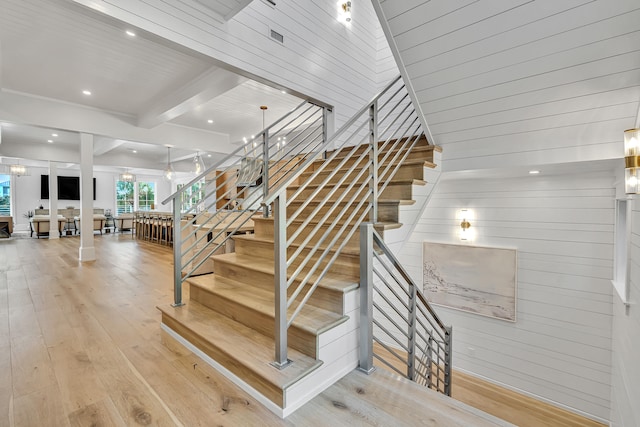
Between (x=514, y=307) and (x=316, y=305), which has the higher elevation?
(x=316, y=305)

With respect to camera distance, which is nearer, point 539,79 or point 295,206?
point 539,79

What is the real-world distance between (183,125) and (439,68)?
6.17 m

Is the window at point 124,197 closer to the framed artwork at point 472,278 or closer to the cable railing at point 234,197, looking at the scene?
the cable railing at point 234,197

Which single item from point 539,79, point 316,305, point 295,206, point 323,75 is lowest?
point 316,305

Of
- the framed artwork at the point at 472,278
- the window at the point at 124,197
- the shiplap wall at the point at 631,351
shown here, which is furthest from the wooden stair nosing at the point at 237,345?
the window at the point at 124,197

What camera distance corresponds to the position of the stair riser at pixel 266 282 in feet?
6.06

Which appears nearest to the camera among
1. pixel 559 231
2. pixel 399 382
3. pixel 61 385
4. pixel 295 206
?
pixel 61 385

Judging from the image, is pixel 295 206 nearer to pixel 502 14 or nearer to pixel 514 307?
pixel 502 14

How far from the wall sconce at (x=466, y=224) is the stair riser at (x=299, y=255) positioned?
2844 millimetres

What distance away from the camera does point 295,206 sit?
3.13 metres

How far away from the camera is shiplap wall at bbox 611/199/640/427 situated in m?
1.92

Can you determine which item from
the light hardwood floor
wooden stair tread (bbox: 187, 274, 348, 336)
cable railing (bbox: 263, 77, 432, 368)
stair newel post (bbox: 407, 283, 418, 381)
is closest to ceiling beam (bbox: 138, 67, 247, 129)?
cable railing (bbox: 263, 77, 432, 368)

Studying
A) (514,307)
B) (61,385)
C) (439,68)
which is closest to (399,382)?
(61,385)

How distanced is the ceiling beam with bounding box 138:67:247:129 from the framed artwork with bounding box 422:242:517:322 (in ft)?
12.1
